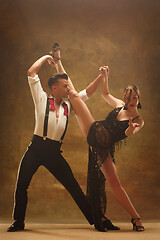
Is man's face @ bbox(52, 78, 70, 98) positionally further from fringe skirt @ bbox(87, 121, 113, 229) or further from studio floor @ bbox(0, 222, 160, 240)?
studio floor @ bbox(0, 222, 160, 240)

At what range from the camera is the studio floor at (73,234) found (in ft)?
10.6

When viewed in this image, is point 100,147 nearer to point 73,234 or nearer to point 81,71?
point 73,234

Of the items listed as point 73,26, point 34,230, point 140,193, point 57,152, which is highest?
point 73,26

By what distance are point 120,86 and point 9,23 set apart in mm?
1839

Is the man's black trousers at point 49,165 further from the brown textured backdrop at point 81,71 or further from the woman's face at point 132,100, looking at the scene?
the brown textured backdrop at point 81,71

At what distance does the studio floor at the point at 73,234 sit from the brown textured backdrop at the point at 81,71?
876 millimetres

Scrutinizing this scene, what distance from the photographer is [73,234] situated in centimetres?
342

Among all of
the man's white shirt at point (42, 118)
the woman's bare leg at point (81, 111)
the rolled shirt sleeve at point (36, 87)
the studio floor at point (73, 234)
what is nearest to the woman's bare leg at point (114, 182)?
the studio floor at point (73, 234)

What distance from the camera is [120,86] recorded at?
4.86 m

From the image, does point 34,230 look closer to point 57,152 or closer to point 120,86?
point 57,152

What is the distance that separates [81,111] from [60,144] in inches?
17.1

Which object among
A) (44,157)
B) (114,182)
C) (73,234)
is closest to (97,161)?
(114,182)

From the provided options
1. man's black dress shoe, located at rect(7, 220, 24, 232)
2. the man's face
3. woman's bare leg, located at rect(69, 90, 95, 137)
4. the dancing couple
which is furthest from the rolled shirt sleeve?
man's black dress shoe, located at rect(7, 220, 24, 232)

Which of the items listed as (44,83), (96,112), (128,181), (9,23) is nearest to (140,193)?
(128,181)
